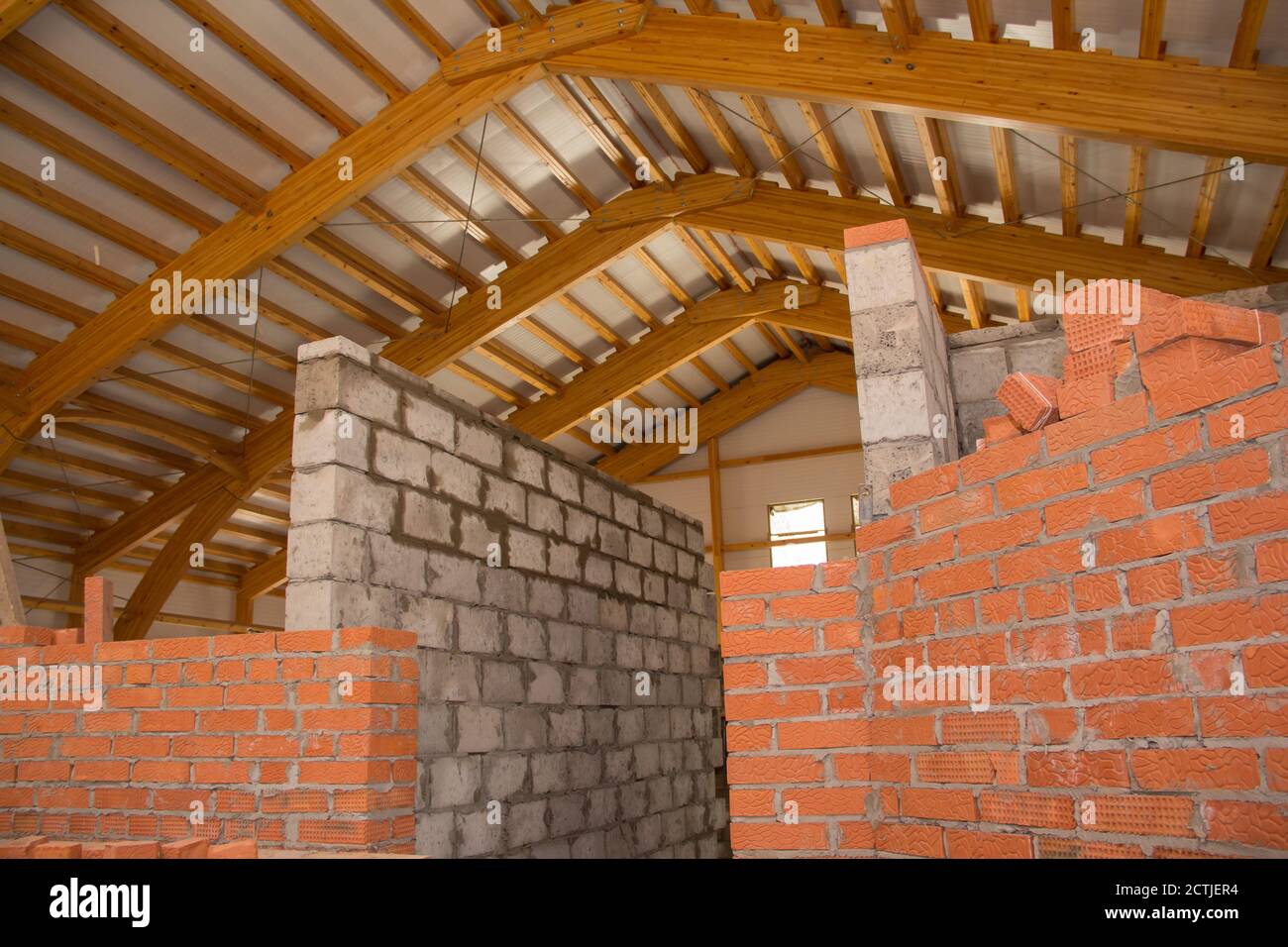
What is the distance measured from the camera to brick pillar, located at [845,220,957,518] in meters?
3.39

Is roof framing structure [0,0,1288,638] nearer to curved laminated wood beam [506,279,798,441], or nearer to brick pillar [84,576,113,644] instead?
curved laminated wood beam [506,279,798,441]

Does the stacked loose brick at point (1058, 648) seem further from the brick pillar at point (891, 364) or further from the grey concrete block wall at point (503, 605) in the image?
the grey concrete block wall at point (503, 605)

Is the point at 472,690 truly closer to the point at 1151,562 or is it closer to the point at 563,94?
the point at 1151,562

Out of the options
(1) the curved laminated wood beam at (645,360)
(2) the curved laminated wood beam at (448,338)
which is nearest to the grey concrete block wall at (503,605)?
(2) the curved laminated wood beam at (448,338)

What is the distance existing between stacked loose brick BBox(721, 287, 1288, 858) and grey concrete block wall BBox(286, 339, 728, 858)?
164cm

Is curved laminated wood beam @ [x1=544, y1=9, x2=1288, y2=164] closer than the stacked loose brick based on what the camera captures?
No

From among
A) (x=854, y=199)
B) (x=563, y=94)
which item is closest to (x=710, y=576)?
(x=854, y=199)

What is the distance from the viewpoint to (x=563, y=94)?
7.77 m

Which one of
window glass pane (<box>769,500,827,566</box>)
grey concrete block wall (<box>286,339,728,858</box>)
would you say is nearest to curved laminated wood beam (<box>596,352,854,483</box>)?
window glass pane (<box>769,500,827,566</box>)

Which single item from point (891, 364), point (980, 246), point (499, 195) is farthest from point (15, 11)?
point (980, 246)

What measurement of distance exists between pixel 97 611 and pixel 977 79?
5025 millimetres

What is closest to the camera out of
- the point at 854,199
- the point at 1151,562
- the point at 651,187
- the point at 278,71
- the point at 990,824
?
the point at 1151,562

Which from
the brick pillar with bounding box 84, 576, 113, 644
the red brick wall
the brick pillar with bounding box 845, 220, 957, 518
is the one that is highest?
the brick pillar with bounding box 845, 220, 957, 518

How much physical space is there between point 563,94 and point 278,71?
2116mm
